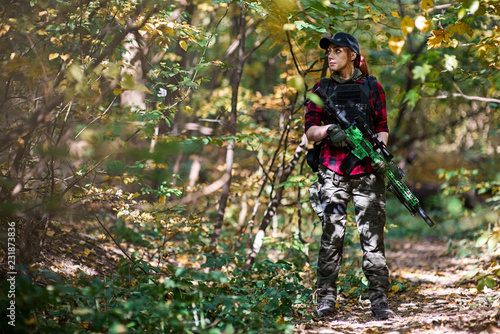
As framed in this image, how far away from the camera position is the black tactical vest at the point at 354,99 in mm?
3344

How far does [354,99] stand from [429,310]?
1.82 meters

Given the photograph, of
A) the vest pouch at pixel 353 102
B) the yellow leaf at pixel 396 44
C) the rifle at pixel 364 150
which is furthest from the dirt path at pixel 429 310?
the yellow leaf at pixel 396 44

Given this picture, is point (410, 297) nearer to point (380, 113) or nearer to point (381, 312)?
point (381, 312)

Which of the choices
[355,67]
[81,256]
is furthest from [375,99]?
[81,256]

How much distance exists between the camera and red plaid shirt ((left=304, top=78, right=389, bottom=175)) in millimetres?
3328

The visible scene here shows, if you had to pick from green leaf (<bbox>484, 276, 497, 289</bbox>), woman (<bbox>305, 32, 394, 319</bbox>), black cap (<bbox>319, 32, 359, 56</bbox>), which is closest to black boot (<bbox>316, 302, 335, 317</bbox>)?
woman (<bbox>305, 32, 394, 319</bbox>)

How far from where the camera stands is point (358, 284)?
163 inches

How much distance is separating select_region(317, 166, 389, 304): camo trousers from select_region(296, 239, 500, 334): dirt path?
24cm

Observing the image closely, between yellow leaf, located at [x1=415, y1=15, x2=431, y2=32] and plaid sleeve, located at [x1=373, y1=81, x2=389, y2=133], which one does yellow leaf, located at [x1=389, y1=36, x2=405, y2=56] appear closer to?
yellow leaf, located at [x1=415, y1=15, x2=431, y2=32]

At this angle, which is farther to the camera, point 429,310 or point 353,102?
point 429,310

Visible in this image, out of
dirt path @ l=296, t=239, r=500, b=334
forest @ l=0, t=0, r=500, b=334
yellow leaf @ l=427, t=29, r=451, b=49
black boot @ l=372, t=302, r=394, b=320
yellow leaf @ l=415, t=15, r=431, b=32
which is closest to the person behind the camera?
yellow leaf @ l=415, t=15, r=431, b=32

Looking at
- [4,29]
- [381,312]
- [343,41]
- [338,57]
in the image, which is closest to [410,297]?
[381,312]

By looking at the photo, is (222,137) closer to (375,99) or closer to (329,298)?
(375,99)

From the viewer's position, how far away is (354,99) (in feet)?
11.0
